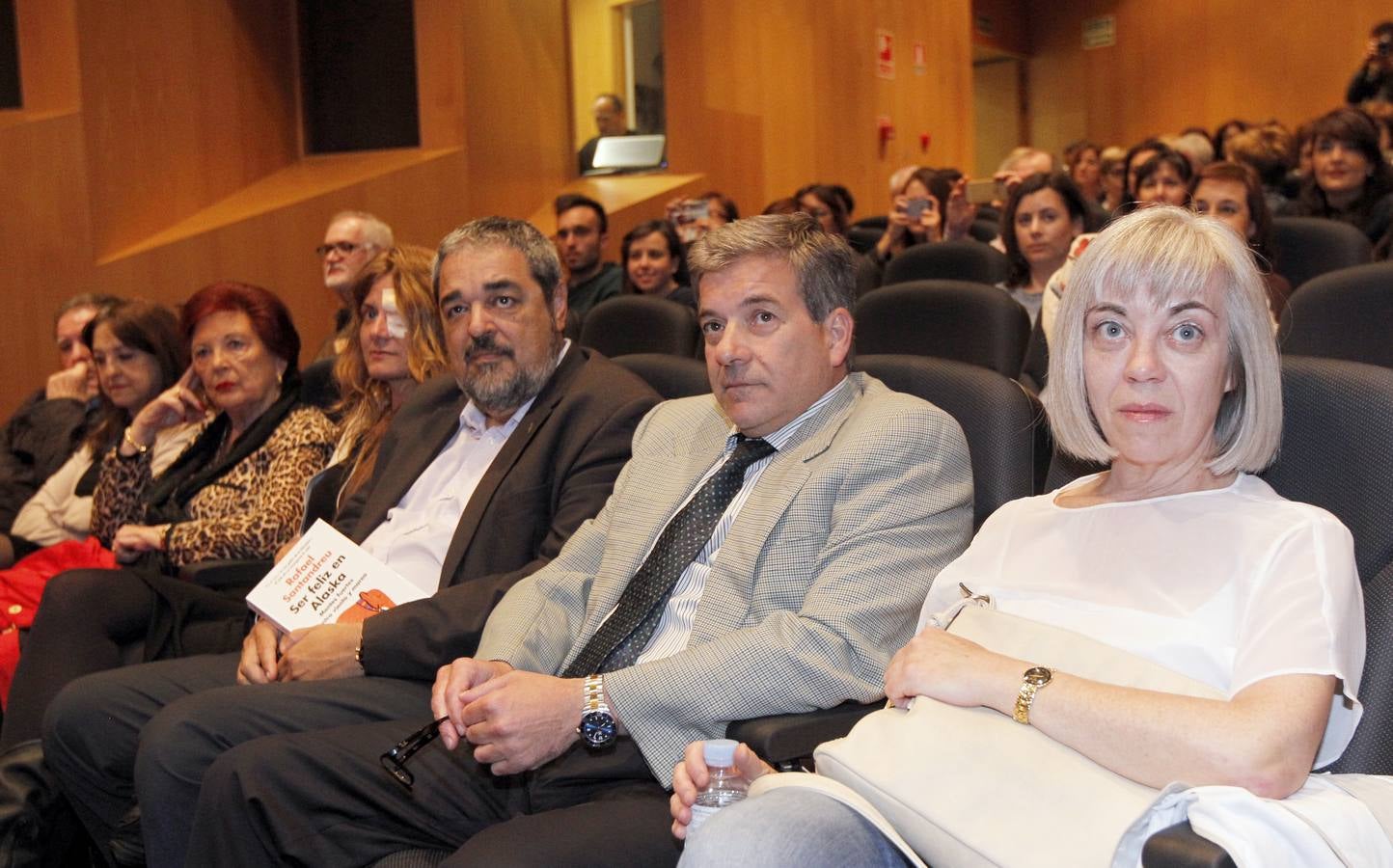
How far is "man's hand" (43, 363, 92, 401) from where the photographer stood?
4.25 m

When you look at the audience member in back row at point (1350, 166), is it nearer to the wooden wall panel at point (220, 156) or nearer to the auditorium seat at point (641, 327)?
the auditorium seat at point (641, 327)

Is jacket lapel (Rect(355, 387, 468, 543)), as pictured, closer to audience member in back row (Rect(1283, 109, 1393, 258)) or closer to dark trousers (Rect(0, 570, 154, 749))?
dark trousers (Rect(0, 570, 154, 749))

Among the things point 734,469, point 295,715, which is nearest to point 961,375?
point 734,469

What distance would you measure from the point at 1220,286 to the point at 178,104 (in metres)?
6.16

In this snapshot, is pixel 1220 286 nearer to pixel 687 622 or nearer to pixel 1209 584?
pixel 1209 584

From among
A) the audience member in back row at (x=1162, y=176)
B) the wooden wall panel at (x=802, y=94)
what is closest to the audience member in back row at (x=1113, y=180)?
the audience member in back row at (x=1162, y=176)

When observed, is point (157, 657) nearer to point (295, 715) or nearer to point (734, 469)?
point (295, 715)

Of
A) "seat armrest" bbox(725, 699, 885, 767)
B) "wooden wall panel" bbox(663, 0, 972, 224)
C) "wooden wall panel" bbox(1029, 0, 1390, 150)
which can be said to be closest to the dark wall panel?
"wooden wall panel" bbox(663, 0, 972, 224)

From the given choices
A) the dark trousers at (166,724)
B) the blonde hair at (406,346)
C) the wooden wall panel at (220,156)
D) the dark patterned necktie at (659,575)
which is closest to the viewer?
the dark patterned necktie at (659,575)

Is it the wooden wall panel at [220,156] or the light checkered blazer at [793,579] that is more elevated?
the wooden wall panel at [220,156]

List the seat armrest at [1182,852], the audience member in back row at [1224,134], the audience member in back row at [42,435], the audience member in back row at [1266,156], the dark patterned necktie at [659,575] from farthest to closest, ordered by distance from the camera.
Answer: the audience member in back row at [1224,134]
the audience member in back row at [1266,156]
the audience member in back row at [42,435]
the dark patterned necktie at [659,575]
the seat armrest at [1182,852]

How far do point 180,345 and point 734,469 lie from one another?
2.31 metres

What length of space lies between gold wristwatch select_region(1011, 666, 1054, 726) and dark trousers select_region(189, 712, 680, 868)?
61cm

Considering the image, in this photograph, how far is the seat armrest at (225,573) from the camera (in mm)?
2734
